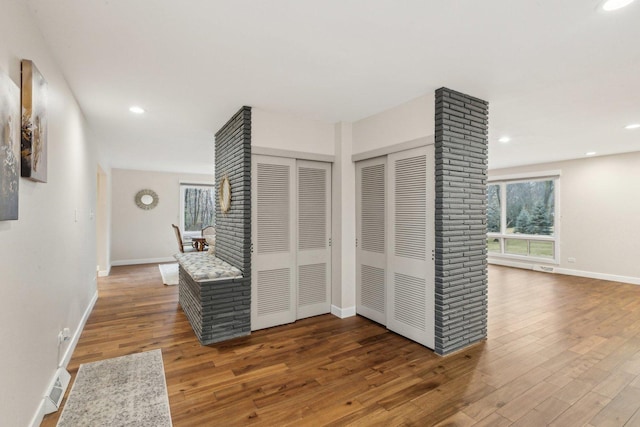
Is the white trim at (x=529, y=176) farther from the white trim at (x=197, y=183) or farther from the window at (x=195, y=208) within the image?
the window at (x=195, y=208)

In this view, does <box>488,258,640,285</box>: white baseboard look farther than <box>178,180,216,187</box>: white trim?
No

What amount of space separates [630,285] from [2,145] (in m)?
8.47

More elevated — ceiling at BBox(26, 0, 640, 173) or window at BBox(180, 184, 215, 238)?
ceiling at BBox(26, 0, 640, 173)

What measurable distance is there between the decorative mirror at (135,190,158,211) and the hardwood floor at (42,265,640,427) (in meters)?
4.47

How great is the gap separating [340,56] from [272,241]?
215 centimetres

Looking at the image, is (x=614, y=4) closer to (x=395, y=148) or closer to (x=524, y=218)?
(x=395, y=148)

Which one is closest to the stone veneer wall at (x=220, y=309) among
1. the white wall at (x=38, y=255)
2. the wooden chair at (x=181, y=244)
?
the white wall at (x=38, y=255)

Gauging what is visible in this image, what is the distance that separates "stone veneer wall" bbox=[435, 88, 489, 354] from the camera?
9.40 ft

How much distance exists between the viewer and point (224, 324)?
3.23 m

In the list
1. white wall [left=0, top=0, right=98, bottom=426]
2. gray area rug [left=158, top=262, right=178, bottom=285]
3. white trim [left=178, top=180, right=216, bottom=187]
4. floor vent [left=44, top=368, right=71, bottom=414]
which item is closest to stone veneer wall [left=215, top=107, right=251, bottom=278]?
white wall [left=0, top=0, right=98, bottom=426]

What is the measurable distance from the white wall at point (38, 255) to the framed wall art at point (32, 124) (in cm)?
6

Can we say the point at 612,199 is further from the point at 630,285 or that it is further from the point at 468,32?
the point at 468,32

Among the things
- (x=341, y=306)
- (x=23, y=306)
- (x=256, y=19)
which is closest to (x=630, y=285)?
(x=341, y=306)

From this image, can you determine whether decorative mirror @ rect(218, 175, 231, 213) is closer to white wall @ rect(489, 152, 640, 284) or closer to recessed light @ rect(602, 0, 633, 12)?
recessed light @ rect(602, 0, 633, 12)
